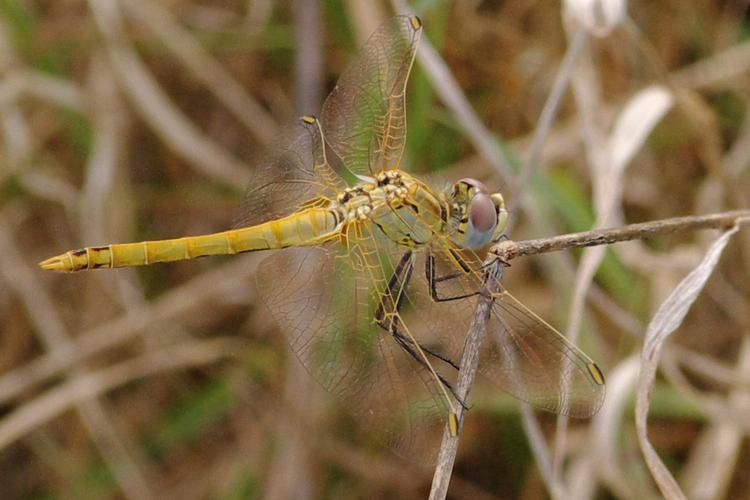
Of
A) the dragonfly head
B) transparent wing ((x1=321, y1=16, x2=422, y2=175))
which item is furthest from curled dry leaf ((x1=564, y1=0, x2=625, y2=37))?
the dragonfly head

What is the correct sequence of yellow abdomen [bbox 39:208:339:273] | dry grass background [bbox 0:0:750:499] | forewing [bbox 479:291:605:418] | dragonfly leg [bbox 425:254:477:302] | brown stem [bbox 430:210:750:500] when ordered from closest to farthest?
brown stem [bbox 430:210:750:500] → forewing [bbox 479:291:605:418] → dragonfly leg [bbox 425:254:477:302] → yellow abdomen [bbox 39:208:339:273] → dry grass background [bbox 0:0:750:499]

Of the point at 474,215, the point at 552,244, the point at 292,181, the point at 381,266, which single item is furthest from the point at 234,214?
the point at 552,244

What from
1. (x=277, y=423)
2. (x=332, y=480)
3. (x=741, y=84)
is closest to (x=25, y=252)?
(x=277, y=423)

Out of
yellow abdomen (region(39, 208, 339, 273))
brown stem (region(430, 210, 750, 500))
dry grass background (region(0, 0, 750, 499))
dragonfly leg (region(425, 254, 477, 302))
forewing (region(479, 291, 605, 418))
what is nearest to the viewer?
brown stem (region(430, 210, 750, 500))

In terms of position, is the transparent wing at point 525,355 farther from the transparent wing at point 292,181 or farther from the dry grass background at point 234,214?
the dry grass background at point 234,214

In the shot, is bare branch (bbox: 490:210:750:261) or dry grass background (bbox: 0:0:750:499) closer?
bare branch (bbox: 490:210:750:261)

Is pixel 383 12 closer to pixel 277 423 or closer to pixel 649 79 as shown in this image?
pixel 649 79

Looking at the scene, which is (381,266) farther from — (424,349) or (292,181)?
(292,181)

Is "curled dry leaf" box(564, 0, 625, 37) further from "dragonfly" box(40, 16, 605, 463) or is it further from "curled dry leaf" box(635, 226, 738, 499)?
"curled dry leaf" box(635, 226, 738, 499)
